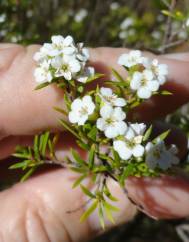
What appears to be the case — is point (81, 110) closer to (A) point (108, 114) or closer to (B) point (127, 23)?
(A) point (108, 114)

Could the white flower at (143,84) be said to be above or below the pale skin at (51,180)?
above

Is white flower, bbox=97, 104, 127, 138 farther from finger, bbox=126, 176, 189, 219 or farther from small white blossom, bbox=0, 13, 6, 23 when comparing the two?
small white blossom, bbox=0, 13, 6, 23

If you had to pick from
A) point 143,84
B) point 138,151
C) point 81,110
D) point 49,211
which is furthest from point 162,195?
point 81,110

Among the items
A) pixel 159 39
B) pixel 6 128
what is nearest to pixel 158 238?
pixel 159 39

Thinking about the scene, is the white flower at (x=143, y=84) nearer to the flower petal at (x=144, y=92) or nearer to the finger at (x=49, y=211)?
the flower petal at (x=144, y=92)

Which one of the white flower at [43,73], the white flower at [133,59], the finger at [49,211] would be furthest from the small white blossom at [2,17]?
the white flower at [133,59]

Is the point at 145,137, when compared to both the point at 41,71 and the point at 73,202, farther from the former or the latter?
the point at 73,202

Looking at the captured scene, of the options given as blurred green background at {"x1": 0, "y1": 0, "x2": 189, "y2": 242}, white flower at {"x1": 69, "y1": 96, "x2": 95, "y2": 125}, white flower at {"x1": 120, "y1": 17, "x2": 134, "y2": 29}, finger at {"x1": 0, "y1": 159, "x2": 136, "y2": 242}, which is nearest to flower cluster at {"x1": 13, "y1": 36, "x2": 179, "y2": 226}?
white flower at {"x1": 69, "y1": 96, "x2": 95, "y2": 125}
